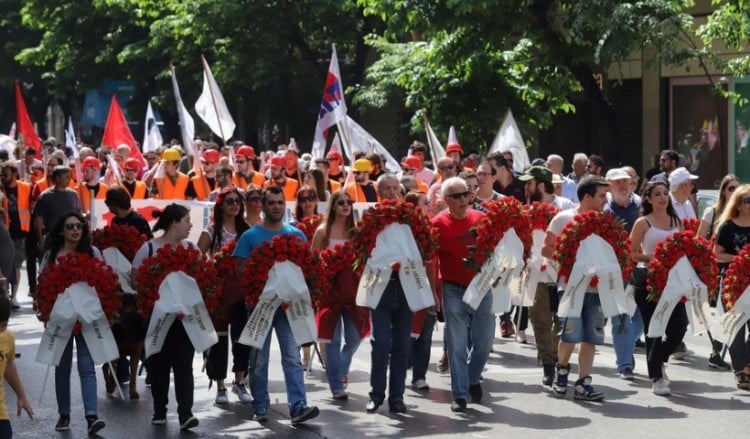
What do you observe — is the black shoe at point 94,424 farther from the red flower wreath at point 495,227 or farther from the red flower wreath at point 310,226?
the red flower wreath at point 495,227

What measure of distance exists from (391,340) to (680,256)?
246 cm

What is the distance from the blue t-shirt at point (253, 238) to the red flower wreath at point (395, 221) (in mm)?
570

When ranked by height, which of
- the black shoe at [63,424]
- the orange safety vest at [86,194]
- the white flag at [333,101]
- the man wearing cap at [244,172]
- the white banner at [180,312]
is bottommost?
the black shoe at [63,424]

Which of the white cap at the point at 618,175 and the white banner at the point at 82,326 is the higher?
the white cap at the point at 618,175

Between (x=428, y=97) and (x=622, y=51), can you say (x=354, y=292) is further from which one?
(x=428, y=97)

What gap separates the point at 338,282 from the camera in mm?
11648

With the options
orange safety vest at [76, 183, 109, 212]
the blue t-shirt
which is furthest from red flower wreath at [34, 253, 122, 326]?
orange safety vest at [76, 183, 109, 212]

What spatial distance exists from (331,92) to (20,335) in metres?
5.42

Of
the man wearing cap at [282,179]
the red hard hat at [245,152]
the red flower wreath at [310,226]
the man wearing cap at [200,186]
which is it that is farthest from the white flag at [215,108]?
the red flower wreath at [310,226]

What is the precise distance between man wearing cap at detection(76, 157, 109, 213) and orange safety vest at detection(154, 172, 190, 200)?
2.38 ft

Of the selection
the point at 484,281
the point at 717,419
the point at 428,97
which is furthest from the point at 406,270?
the point at 428,97

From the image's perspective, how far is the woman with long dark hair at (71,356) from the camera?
10.4 metres

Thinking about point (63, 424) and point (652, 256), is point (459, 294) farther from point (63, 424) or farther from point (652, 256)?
point (63, 424)

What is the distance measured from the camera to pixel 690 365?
13.3m
